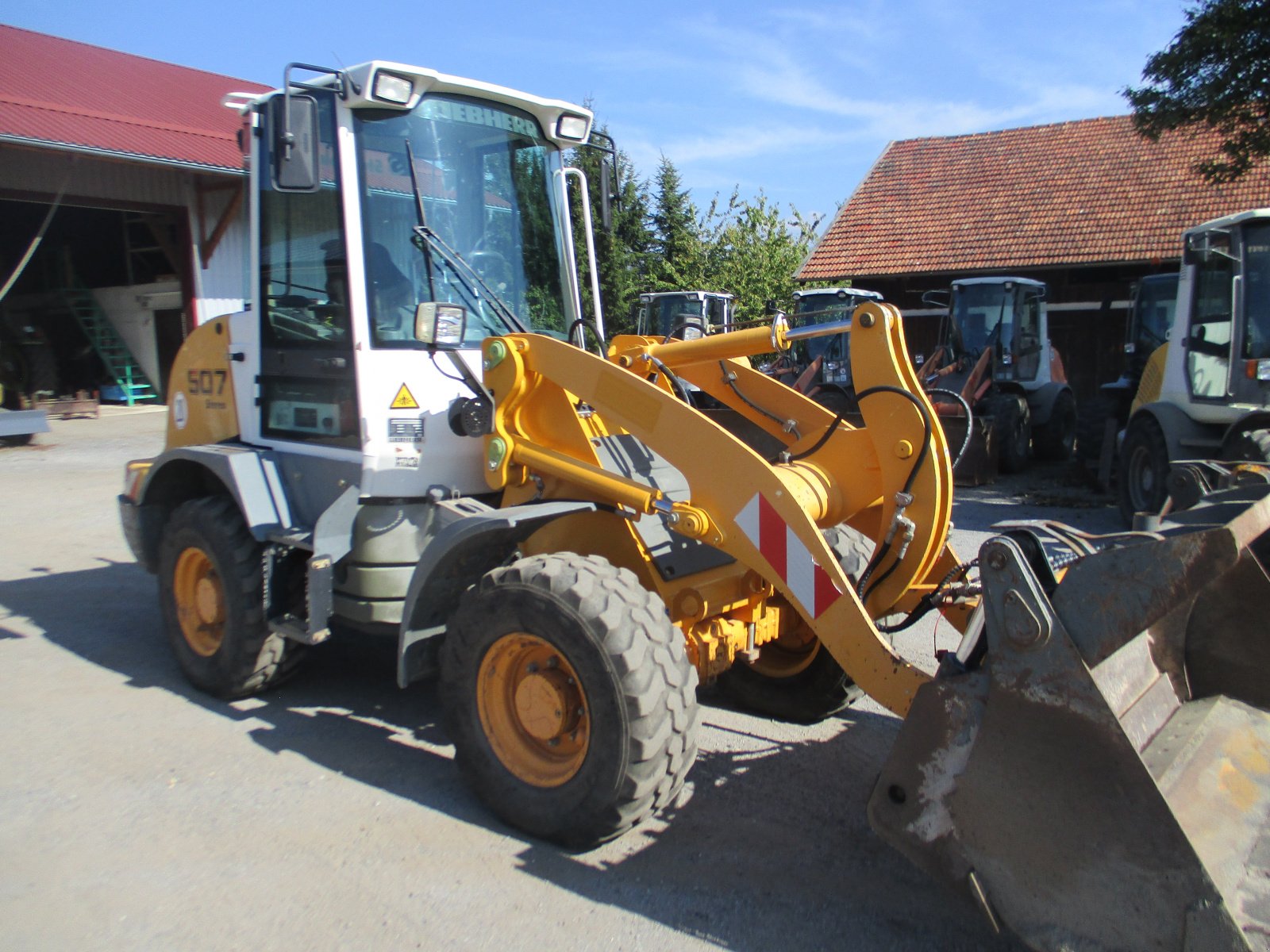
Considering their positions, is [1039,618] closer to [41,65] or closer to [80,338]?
[41,65]

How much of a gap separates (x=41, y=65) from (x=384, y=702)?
19.0 m

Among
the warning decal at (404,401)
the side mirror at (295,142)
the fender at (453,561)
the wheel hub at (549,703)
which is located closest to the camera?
the wheel hub at (549,703)

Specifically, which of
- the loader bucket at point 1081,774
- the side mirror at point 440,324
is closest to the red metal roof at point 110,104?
the side mirror at point 440,324

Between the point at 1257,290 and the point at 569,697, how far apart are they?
23.9 feet

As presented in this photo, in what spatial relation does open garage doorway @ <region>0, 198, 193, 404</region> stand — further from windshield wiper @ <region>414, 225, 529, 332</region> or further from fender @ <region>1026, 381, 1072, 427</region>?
windshield wiper @ <region>414, 225, 529, 332</region>

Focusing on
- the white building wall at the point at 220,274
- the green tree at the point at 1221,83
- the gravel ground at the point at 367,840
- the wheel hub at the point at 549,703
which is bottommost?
the gravel ground at the point at 367,840

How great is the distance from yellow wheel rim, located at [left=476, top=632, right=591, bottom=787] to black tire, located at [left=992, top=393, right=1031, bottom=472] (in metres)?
10.3

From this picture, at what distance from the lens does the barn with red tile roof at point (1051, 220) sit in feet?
61.8

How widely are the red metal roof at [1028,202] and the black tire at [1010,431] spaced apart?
7.42 m

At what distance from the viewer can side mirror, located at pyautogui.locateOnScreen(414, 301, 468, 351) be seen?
383 centimetres

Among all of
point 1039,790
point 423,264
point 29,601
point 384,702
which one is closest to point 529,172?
point 423,264

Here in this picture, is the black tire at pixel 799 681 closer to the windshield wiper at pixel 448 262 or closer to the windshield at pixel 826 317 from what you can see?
the windshield wiper at pixel 448 262

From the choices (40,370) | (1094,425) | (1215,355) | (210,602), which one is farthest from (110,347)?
(1215,355)

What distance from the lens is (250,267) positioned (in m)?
4.77
